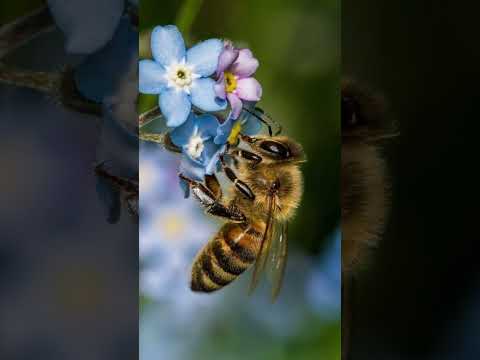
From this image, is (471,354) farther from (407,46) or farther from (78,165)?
(78,165)

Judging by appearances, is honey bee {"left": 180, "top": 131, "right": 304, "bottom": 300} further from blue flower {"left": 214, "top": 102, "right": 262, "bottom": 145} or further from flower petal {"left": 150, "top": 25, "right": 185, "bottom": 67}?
flower petal {"left": 150, "top": 25, "right": 185, "bottom": 67}

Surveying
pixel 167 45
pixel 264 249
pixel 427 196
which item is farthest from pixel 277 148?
pixel 427 196

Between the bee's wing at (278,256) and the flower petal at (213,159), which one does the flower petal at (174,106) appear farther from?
the bee's wing at (278,256)

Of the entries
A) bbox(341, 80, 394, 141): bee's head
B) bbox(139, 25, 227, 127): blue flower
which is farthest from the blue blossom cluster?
bbox(341, 80, 394, 141): bee's head

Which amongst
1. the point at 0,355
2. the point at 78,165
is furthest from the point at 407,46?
the point at 0,355

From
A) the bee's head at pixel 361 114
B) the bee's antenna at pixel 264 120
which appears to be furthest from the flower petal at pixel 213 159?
the bee's head at pixel 361 114

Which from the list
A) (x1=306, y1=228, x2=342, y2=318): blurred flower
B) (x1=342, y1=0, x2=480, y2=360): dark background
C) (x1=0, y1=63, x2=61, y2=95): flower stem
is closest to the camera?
(x1=0, y1=63, x2=61, y2=95): flower stem

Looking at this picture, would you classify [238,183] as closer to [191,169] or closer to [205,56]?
[191,169]
